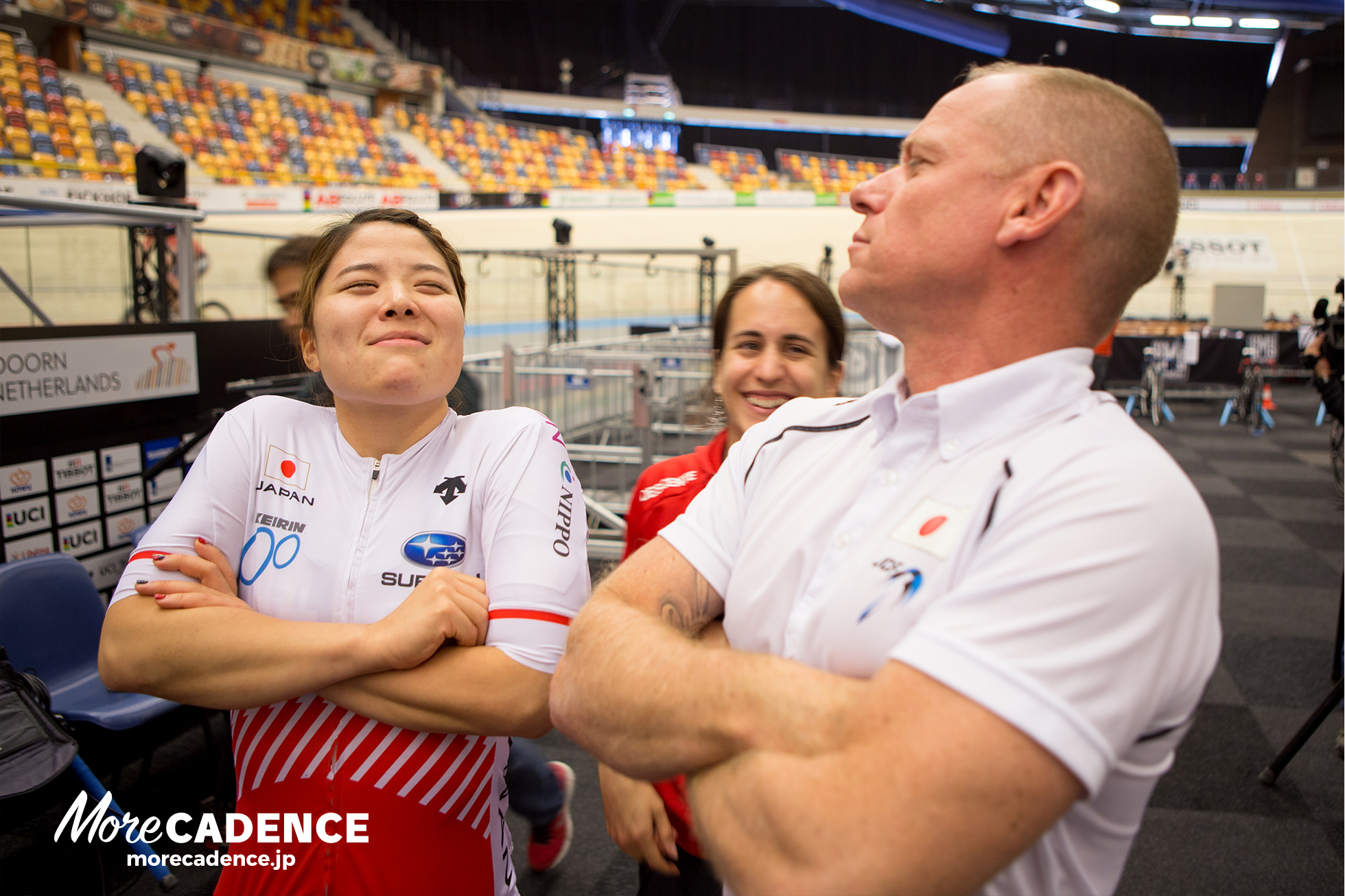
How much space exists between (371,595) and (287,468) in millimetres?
287

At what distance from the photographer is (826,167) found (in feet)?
87.6

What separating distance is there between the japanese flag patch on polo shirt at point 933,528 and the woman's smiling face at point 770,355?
0.89 meters

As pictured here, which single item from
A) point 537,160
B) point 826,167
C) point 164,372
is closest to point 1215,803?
point 164,372

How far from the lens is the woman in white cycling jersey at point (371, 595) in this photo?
116 centimetres

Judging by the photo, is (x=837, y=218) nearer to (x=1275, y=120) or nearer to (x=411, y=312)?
(x=1275, y=120)

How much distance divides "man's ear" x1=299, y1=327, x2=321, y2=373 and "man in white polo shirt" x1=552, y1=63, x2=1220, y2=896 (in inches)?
30.5

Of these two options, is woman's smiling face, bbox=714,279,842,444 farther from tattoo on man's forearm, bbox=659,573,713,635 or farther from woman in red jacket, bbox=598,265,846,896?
tattoo on man's forearm, bbox=659,573,713,635

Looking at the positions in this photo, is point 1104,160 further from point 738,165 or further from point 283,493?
point 738,165

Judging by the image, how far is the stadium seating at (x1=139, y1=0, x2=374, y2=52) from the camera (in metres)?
19.6

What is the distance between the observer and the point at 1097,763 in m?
0.66

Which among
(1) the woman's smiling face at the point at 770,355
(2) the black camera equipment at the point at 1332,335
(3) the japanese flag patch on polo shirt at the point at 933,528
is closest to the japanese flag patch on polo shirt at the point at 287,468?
(1) the woman's smiling face at the point at 770,355

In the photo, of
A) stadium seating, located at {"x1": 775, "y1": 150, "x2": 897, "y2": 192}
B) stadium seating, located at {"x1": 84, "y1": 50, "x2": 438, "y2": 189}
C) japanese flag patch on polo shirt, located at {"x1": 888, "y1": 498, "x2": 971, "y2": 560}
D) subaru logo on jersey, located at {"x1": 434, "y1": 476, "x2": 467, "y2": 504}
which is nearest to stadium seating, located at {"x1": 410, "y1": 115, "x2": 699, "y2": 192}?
stadium seating, located at {"x1": 84, "y1": 50, "x2": 438, "y2": 189}

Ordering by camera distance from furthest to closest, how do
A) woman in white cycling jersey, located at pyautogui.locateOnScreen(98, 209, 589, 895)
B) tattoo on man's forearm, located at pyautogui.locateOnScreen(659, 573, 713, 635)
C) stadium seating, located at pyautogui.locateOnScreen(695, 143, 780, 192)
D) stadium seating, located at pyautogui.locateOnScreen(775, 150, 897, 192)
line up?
stadium seating, located at pyautogui.locateOnScreen(775, 150, 897, 192) < stadium seating, located at pyautogui.locateOnScreen(695, 143, 780, 192) < woman in white cycling jersey, located at pyautogui.locateOnScreen(98, 209, 589, 895) < tattoo on man's forearm, located at pyautogui.locateOnScreen(659, 573, 713, 635)

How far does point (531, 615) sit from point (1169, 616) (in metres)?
0.83
